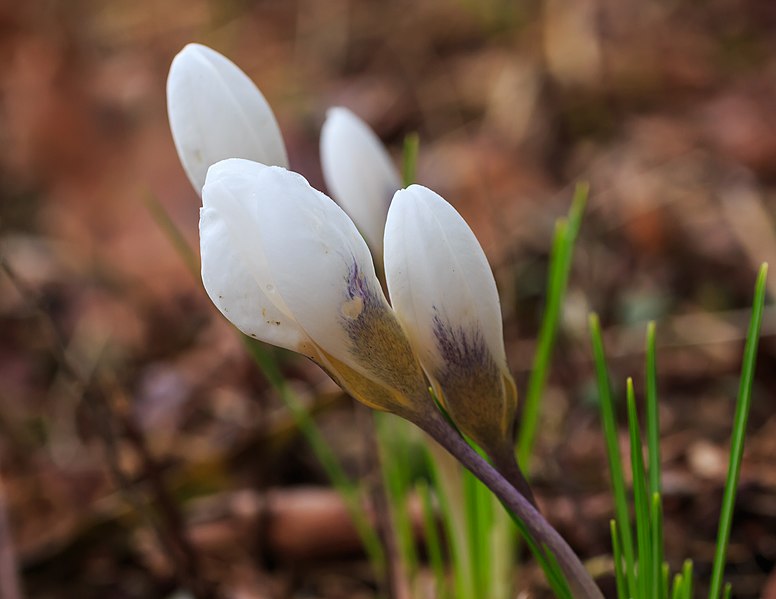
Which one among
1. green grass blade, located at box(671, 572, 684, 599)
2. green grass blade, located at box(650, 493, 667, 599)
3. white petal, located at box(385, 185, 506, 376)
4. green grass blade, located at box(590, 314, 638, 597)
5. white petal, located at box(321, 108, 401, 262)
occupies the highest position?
white petal, located at box(321, 108, 401, 262)

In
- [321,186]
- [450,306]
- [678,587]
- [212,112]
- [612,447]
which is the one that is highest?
[321,186]

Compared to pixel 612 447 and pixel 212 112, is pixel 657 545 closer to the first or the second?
pixel 612 447

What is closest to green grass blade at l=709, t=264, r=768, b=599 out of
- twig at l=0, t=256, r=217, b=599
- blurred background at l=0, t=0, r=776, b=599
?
blurred background at l=0, t=0, r=776, b=599

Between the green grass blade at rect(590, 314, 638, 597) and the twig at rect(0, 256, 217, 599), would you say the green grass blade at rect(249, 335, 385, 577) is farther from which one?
the green grass blade at rect(590, 314, 638, 597)

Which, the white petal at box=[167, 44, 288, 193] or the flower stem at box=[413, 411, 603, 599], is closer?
the flower stem at box=[413, 411, 603, 599]

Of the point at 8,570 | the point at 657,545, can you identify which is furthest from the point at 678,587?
the point at 8,570

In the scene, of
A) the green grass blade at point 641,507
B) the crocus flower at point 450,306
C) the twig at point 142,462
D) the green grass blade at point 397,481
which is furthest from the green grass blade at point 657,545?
the twig at point 142,462

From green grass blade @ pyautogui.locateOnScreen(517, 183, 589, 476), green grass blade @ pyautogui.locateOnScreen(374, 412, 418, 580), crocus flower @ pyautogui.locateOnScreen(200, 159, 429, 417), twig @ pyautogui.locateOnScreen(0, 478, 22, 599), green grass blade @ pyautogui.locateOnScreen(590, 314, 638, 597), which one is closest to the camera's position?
crocus flower @ pyautogui.locateOnScreen(200, 159, 429, 417)
